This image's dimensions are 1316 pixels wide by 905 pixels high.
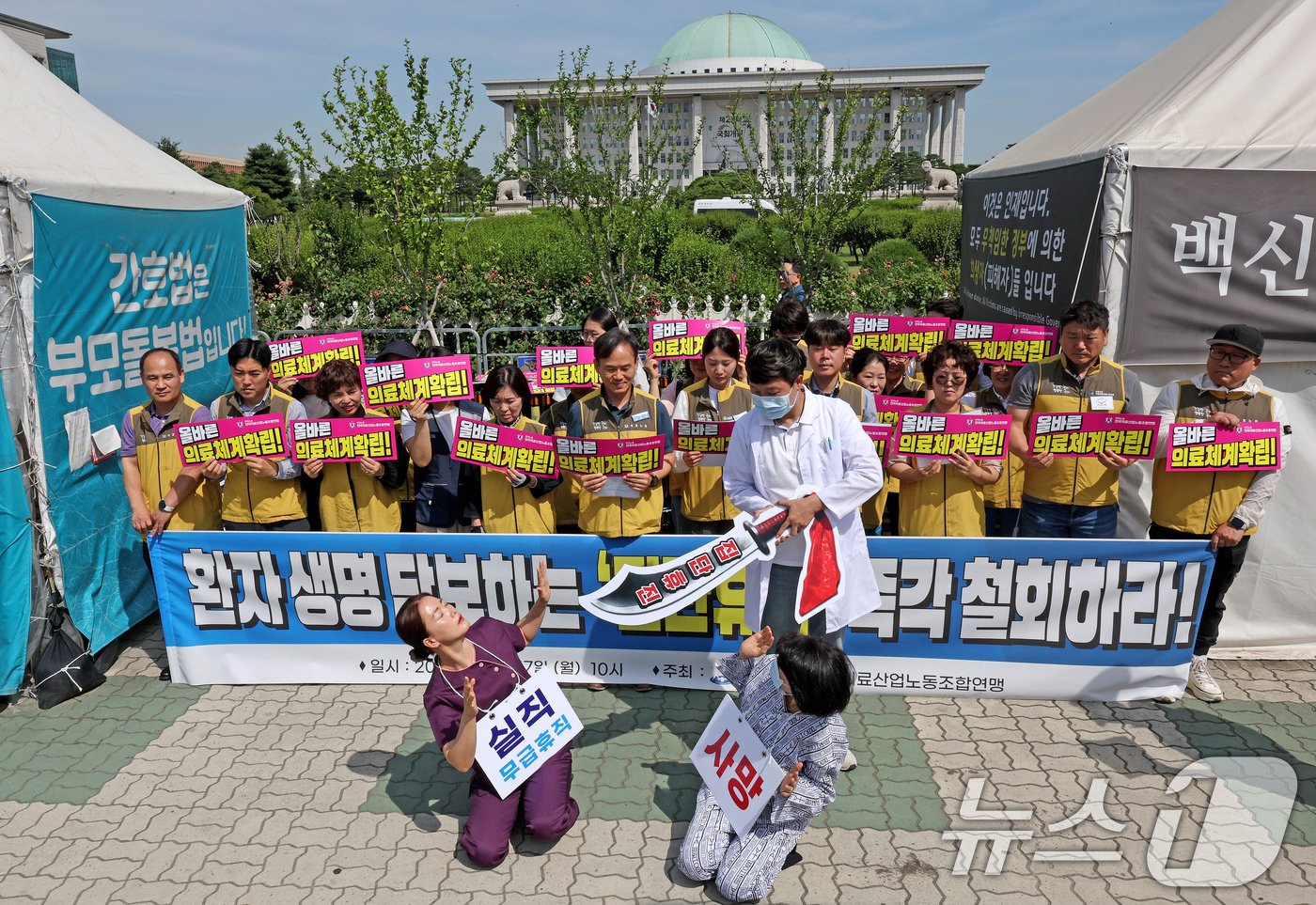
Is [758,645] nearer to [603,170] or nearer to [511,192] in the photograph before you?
[603,170]

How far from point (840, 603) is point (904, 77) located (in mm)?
97631

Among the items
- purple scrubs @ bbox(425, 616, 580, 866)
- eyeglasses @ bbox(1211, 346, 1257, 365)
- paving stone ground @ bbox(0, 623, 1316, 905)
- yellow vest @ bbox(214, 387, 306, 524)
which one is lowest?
paving stone ground @ bbox(0, 623, 1316, 905)

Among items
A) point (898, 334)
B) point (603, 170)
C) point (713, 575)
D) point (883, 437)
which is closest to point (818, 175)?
point (603, 170)

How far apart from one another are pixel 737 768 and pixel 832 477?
133cm

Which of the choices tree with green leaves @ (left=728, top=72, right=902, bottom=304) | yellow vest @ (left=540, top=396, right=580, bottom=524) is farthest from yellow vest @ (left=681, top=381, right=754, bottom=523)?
tree with green leaves @ (left=728, top=72, right=902, bottom=304)

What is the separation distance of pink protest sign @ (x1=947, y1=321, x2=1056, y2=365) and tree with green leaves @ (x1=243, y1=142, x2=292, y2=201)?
56731 millimetres

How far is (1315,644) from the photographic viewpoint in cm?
570

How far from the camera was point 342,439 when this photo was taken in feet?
17.1

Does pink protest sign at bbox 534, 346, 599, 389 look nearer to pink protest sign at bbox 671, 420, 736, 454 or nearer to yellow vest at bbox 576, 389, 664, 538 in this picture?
yellow vest at bbox 576, 389, 664, 538

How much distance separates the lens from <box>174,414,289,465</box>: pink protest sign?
203 inches

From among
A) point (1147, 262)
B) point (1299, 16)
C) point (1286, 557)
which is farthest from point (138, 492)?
point (1299, 16)

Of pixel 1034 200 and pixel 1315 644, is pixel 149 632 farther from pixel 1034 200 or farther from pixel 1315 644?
pixel 1315 644

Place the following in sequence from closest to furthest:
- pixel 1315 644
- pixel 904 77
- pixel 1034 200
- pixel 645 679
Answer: pixel 645 679 → pixel 1315 644 → pixel 1034 200 → pixel 904 77

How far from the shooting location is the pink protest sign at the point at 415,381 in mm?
5297
